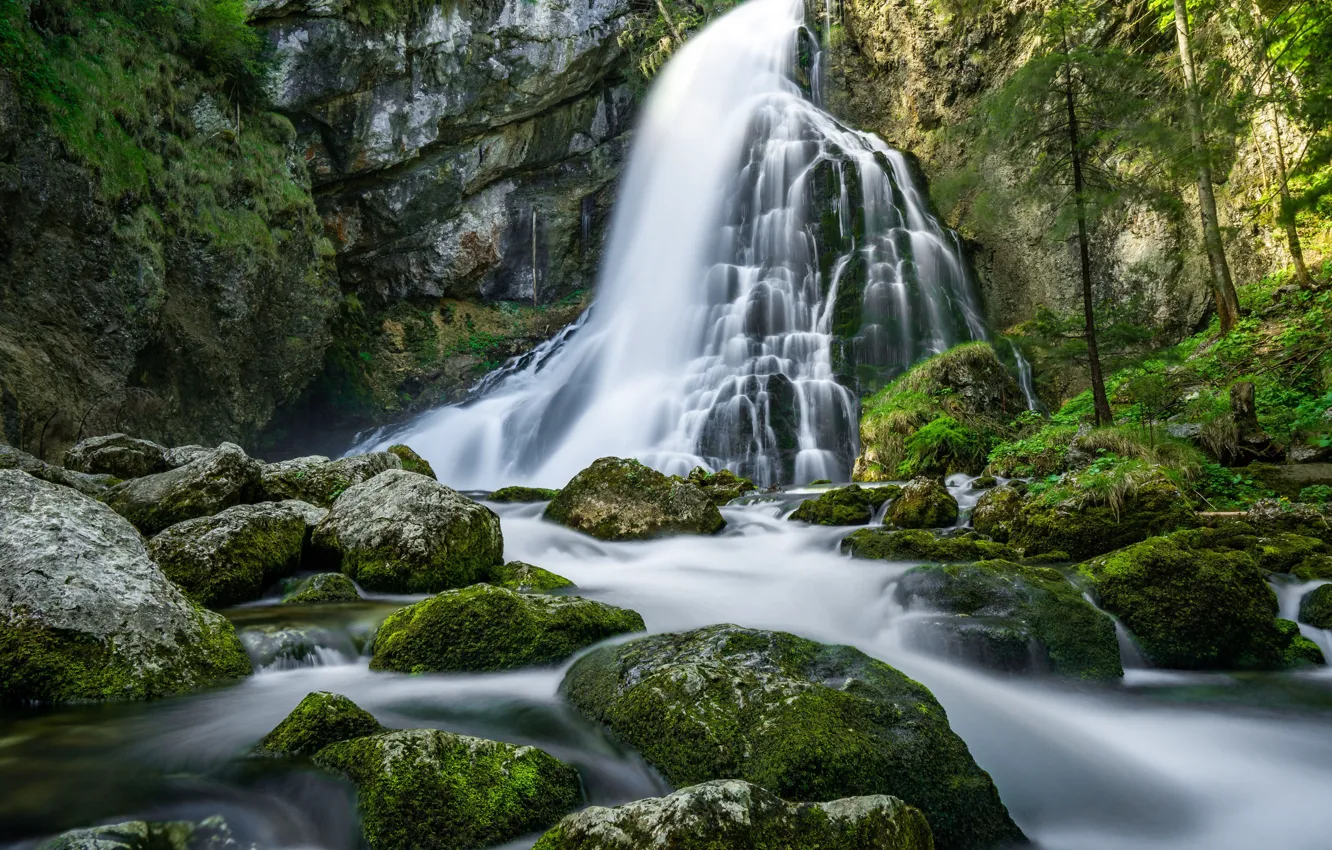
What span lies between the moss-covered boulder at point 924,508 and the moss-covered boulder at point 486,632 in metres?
4.96

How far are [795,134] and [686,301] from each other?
22.5 feet

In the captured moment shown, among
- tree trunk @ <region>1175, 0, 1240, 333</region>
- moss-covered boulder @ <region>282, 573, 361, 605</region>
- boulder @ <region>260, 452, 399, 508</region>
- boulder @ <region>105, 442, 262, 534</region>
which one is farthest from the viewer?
tree trunk @ <region>1175, 0, 1240, 333</region>

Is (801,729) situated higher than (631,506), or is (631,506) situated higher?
(631,506)

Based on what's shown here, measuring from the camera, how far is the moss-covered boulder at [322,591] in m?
5.25

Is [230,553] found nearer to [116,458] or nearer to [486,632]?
[486,632]

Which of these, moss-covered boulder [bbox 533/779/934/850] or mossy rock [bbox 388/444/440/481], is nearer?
moss-covered boulder [bbox 533/779/934/850]

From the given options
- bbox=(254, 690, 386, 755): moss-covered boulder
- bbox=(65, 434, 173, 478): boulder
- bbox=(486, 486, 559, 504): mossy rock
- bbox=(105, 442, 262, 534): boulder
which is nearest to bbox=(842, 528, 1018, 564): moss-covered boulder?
Answer: bbox=(254, 690, 386, 755): moss-covered boulder

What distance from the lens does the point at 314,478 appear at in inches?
316

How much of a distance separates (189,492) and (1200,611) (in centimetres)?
824

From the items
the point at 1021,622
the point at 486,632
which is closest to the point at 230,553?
the point at 486,632

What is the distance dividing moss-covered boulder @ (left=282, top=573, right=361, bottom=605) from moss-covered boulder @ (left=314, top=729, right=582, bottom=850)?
2.89 metres

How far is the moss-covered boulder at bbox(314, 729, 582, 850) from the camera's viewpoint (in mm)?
2262

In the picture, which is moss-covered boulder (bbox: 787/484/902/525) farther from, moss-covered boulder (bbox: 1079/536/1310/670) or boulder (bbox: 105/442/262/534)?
boulder (bbox: 105/442/262/534)

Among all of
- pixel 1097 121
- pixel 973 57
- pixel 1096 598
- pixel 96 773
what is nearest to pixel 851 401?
pixel 1097 121
